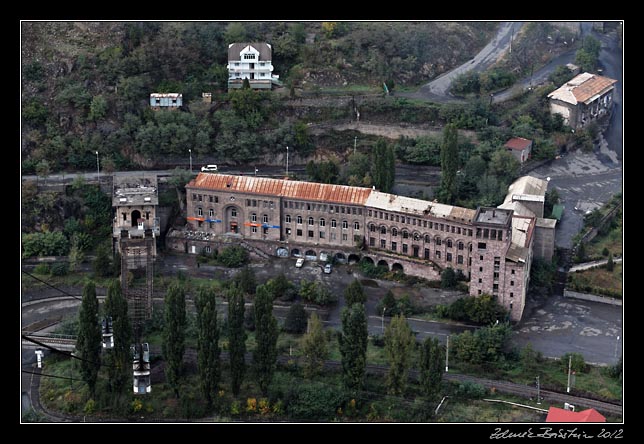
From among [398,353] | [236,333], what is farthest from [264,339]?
[398,353]

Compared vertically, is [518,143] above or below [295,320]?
above

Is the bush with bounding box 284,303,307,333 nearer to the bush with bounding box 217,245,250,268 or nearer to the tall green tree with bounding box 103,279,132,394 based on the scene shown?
the bush with bounding box 217,245,250,268

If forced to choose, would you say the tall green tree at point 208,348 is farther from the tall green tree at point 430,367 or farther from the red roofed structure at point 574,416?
the red roofed structure at point 574,416

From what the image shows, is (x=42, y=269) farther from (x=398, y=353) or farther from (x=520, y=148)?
(x=520, y=148)

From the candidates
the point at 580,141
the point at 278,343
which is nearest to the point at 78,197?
the point at 278,343

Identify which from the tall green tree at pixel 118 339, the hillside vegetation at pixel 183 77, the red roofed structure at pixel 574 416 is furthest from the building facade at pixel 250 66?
the red roofed structure at pixel 574 416

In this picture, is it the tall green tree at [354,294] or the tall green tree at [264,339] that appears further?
the tall green tree at [354,294]
